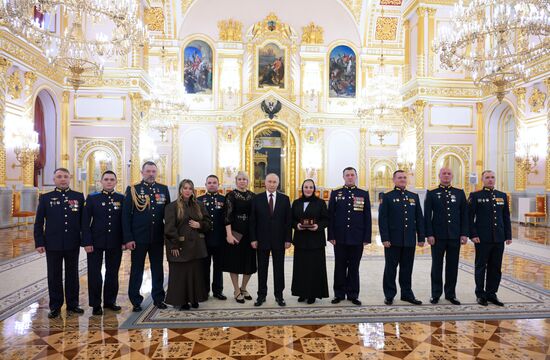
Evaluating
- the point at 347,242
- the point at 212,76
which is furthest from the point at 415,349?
the point at 212,76

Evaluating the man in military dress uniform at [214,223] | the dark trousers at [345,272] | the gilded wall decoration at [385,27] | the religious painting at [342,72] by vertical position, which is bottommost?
the dark trousers at [345,272]

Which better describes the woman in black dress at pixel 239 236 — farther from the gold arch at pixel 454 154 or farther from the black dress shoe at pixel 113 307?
the gold arch at pixel 454 154

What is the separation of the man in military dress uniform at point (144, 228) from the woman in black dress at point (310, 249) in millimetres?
1650

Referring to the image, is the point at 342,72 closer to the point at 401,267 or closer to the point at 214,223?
the point at 401,267

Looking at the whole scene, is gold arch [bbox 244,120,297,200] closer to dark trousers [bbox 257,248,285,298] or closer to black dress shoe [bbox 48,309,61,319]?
dark trousers [bbox 257,248,285,298]

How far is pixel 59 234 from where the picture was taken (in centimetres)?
455

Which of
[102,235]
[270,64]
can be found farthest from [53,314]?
[270,64]

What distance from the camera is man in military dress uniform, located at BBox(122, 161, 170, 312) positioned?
4.78m

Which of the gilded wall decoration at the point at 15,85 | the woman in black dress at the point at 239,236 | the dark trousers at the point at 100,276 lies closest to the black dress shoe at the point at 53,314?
the dark trousers at the point at 100,276

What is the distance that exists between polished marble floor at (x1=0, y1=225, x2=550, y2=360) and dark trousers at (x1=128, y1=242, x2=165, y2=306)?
0.24 m

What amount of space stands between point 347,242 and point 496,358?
6.58ft

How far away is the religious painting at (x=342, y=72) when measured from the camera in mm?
23219

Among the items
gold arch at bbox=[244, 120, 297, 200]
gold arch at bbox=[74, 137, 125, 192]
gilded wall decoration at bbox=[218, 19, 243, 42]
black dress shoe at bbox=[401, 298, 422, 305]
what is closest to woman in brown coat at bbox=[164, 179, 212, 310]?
black dress shoe at bbox=[401, 298, 422, 305]

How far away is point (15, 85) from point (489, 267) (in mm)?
13212
